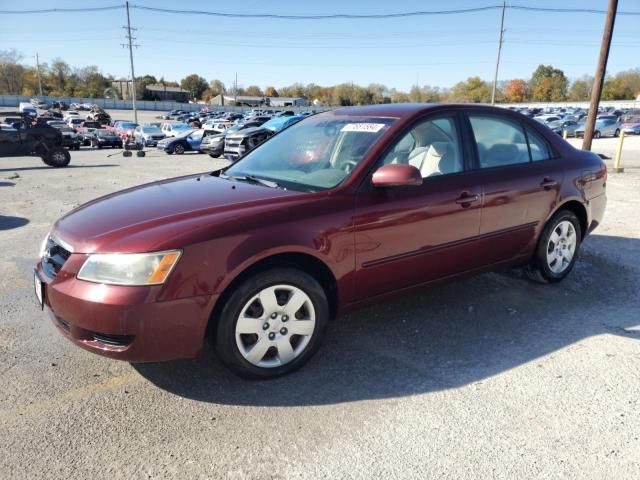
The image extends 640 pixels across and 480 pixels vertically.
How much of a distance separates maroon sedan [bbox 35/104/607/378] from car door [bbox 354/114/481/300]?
1 cm

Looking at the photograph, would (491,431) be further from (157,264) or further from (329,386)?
(157,264)

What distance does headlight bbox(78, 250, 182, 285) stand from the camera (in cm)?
260

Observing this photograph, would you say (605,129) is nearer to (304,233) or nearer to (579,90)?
(304,233)

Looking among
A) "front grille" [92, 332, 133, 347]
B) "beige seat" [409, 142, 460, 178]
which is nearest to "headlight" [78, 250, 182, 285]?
"front grille" [92, 332, 133, 347]

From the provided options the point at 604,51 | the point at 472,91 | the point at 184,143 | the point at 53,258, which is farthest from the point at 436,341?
the point at 472,91

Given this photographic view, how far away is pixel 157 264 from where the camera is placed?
2.62 metres

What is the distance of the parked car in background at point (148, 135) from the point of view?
103 feet

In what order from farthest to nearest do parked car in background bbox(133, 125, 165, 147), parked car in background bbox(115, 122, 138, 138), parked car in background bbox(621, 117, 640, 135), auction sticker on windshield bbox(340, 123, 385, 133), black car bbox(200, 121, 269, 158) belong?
1. parked car in background bbox(621, 117, 640, 135)
2. parked car in background bbox(115, 122, 138, 138)
3. parked car in background bbox(133, 125, 165, 147)
4. black car bbox(200, 121, 269, 158)
5. auction sticker on windshield bbox(340, 123, 385, 133)

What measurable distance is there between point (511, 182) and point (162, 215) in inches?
106

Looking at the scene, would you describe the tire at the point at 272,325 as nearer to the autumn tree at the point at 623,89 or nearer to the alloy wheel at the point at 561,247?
the alloy wheel at the point at 561,247

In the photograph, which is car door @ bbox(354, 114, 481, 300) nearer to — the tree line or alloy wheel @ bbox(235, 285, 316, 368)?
alloy wheel @ bbox(235, 285, 316, 368)

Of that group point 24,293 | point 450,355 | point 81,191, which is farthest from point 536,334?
point 81,191

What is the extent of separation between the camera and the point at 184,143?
79.3 ft

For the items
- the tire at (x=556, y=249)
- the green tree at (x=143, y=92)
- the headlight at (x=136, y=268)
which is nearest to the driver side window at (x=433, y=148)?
the tire at (x=556, y=249)
